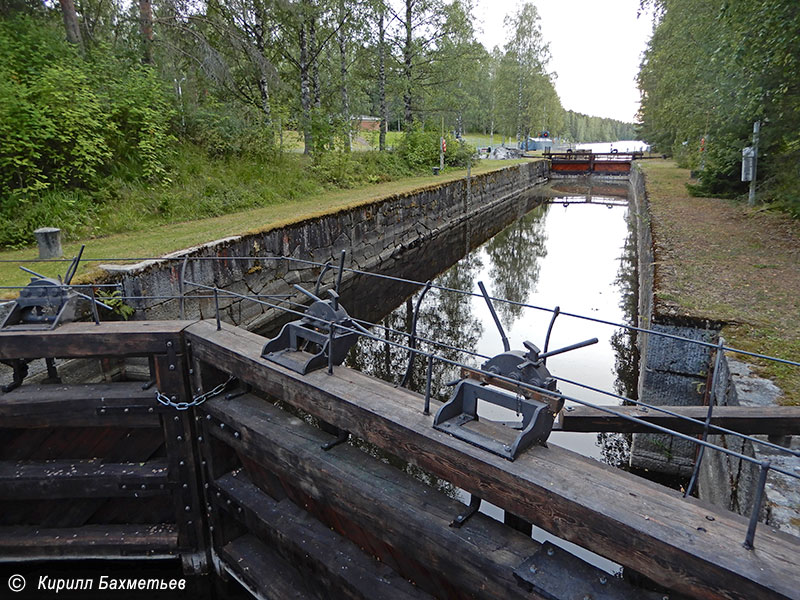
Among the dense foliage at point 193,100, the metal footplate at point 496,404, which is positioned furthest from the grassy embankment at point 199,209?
the metal footplate at point 496,404

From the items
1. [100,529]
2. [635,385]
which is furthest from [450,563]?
[635,385]

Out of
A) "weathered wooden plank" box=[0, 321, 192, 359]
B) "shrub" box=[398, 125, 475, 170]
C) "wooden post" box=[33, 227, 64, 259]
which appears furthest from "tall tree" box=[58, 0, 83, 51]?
"shrub" box=[398, 125, 475, 170]

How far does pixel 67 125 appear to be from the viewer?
9.55 m

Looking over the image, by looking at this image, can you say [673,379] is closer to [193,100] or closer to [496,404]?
[496,404]

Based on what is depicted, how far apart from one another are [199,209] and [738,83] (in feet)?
36.5

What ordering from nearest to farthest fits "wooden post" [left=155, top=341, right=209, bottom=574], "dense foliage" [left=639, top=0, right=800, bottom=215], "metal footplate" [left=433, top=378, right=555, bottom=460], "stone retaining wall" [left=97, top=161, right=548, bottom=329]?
"metal footplate" [left=433, top=378, right=555, bottom=460]
"wooden post" [left=155, top=341, right=209, bottom=574]
"stone retaining wall" [left=97, top=161, right=548, bottom=329]
"dense foliage" [left=639, top=0, right=800, bottom=215]

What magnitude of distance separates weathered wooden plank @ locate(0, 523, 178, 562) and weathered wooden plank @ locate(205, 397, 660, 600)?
102 centimetres

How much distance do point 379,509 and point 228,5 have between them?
18.8 meters

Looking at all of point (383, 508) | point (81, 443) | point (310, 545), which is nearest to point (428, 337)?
point (81, 443)

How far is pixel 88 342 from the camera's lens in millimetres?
3744

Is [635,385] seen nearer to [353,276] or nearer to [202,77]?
[353,276]

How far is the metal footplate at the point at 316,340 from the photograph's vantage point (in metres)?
3.24

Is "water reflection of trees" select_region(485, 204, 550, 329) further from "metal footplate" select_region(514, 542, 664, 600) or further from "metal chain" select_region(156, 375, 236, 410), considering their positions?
"metal footplate" select_region(514, 542, 664, 600)

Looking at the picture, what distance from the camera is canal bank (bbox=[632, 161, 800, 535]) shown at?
10.7 ft
